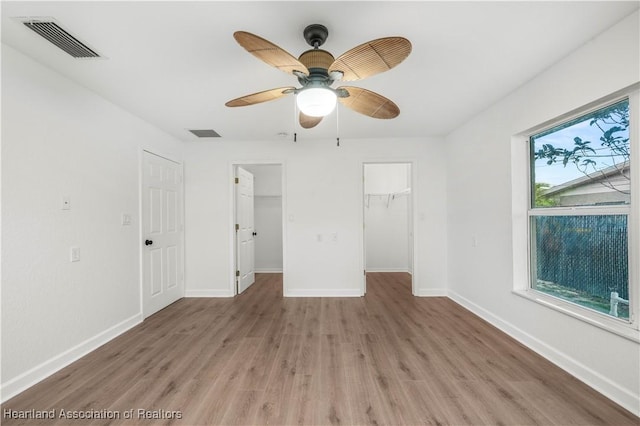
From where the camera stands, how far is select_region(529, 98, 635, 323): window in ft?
5.92

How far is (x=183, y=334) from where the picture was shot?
2.79 m

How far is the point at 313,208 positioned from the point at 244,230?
4.20ft

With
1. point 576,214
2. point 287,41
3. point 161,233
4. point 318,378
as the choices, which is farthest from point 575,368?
point 161,233

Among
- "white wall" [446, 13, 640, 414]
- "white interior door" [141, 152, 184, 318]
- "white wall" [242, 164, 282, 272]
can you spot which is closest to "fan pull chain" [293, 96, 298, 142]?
"white interior door" [141, 152, 184, 318]

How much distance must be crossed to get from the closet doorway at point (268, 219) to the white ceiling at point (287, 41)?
311 centimetres

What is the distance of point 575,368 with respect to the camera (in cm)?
199

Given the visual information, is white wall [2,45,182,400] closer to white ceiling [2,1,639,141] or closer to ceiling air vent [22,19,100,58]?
white ceiling [2,1,639,141]

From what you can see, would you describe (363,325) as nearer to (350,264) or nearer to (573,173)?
(350,264)

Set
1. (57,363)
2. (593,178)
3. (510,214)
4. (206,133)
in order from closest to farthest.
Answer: (593,178)
(57,363)
(510,214)
(206,133)

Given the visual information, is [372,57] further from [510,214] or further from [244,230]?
[244,230]

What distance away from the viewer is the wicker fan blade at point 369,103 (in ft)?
5.91

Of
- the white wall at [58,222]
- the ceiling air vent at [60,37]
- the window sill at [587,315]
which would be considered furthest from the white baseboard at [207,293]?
the window sill at [587,315]

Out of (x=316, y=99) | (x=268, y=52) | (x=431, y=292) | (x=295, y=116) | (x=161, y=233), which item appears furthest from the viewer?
(x=431, y=292)

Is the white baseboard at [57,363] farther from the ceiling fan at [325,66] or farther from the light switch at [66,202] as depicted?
the ceiling fan at [325,66]
